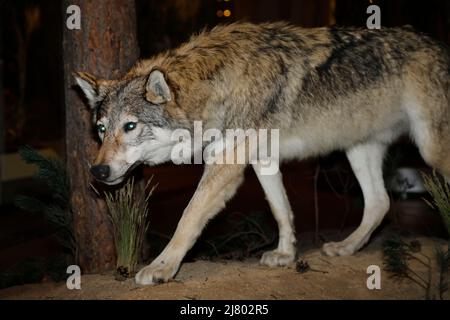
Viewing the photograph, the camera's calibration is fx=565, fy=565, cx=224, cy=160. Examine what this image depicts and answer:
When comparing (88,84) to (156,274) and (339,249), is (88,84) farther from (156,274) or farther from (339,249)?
(339,249)

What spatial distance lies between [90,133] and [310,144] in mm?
1705

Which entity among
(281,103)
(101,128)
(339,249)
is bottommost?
A: (339,249)

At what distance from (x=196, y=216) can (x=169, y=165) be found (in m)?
8.08

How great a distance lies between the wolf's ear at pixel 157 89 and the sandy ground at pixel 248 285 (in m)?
1.22

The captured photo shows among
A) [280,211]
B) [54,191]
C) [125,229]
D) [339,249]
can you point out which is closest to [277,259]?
[280,211]

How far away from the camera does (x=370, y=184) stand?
16.3 ft

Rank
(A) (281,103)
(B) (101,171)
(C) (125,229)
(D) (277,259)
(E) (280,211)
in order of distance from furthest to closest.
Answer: (E) (280,211) < (D) (277,259) < (A) (281,103) < (C) (125,229) < (B) (101,171)

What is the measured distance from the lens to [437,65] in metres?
4.48

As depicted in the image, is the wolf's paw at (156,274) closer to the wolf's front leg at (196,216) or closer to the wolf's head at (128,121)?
the wolf's front leg at (196,216)

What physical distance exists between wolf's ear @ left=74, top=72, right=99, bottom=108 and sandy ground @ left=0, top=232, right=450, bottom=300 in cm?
130

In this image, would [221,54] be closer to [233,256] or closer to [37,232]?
[233,256]

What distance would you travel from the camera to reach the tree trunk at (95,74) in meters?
4.15

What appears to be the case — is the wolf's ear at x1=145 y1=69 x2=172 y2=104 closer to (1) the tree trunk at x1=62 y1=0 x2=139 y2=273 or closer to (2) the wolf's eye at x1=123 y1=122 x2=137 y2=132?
(2) the wolf's eye at x1=123 y1=122 x2=137 y2=132

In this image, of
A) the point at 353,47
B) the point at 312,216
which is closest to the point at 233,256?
the point at 353,47
